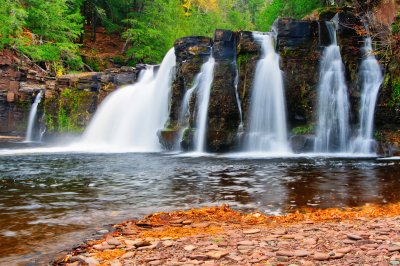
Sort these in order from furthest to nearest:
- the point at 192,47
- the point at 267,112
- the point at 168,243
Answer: the point at 192,47
the point at 267,112
the point at 168,243

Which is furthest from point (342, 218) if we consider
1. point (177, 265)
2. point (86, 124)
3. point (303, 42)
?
point (86, 124)

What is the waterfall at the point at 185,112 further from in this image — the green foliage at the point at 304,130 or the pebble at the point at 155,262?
the pebble at the point at 155,262

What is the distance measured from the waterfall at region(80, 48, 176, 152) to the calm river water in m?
10.4

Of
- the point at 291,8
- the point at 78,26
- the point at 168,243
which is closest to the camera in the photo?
the point at 168,243

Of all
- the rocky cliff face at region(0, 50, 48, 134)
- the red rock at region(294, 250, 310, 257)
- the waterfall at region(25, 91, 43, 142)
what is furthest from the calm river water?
the rocky cliff face at region(0, 50, 48, 134)

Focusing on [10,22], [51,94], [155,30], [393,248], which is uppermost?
[155,30]

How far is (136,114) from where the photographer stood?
26.9m

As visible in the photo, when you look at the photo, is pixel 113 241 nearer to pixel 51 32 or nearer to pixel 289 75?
pixel 289 75

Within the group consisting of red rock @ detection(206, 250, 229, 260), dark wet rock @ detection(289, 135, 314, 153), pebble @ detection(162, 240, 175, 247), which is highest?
dark wet rock @ detection(289, 135, 314, 153)

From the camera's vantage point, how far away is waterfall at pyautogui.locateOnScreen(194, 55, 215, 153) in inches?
817

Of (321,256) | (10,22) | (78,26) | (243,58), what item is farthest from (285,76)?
(78,26)

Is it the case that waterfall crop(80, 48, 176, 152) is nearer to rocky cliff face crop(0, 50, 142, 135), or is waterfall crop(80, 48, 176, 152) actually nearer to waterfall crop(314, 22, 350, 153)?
rocky cliff face crop(0, 50, 142, 135)

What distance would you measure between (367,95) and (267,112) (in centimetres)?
488

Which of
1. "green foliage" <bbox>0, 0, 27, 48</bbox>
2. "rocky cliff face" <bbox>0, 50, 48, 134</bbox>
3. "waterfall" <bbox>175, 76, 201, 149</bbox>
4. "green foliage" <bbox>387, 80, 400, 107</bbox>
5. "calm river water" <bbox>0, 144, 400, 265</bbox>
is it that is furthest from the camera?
"rocky cliff face" <bbox>0, 50, 48, 134</bbox>
